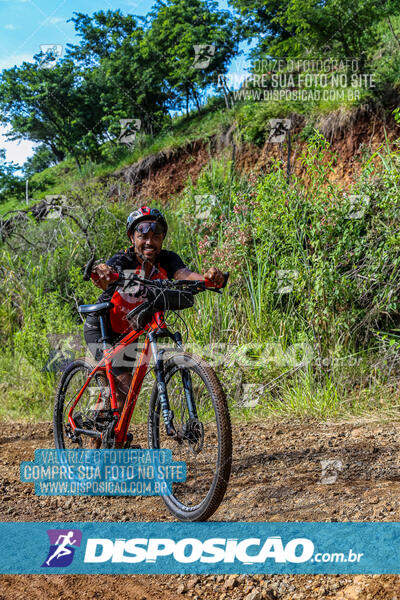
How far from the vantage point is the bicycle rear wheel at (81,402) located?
398 centimetres

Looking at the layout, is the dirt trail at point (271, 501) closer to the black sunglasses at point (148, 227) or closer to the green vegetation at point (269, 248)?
the green vegetation at point (269, 248)

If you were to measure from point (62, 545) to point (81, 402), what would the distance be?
54.2 inches

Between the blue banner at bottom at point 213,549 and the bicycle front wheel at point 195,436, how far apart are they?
0.62 ft

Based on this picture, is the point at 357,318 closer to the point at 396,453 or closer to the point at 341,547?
the point at 396,453

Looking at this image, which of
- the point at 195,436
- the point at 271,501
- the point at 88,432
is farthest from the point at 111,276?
the point at 271,501

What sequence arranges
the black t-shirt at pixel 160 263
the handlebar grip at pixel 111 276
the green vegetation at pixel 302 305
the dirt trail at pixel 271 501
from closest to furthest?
1. the dirt trail at pixel 271 501
2. the handlebar grip at pixel 111 276
3. the black t-shirt at pixel 160 263
4. the green vegetation at pixel 302 305

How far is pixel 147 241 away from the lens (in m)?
3.89

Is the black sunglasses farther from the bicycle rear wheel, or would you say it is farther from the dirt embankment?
the dirt embankment

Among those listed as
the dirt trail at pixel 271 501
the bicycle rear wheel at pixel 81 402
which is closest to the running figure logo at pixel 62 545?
the dirt trail at pixel 271 501

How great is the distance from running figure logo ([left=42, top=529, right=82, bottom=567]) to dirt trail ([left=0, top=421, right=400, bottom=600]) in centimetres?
15

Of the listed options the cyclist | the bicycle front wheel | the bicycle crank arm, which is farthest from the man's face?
the bicycle crank arm

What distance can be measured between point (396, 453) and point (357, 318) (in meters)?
2.07

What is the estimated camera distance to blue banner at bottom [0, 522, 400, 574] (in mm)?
2568

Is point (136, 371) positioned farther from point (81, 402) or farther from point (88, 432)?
point (81, 402)
